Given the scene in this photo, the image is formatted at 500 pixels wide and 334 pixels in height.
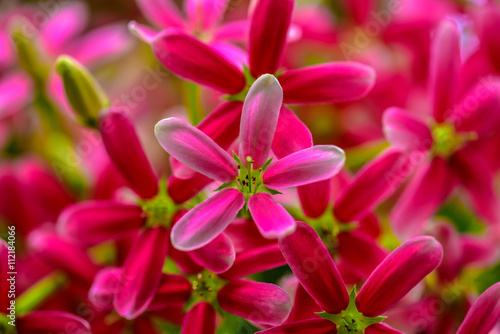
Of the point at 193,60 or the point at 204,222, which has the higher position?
the point at 193,60

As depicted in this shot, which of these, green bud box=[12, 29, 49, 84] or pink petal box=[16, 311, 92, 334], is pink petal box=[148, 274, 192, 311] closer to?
pink petal box=[16, 311, 92, 334]

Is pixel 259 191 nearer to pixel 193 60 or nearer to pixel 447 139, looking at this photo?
pixel 193 60

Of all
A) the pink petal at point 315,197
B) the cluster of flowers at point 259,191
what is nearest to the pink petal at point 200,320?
the cluster of flowers at point 259,191

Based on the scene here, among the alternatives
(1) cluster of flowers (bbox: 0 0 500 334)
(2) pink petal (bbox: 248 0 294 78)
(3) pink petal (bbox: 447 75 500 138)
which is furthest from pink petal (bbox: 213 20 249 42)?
(3) pink petal (bbox: 447 75 500 138)

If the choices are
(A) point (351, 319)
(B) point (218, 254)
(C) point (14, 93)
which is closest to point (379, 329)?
(A) point (351, 319)

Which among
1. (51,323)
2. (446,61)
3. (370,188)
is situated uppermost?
(446,61)

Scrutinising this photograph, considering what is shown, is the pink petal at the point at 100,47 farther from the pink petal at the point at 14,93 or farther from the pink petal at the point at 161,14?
the pink petal at the point at 161,14
